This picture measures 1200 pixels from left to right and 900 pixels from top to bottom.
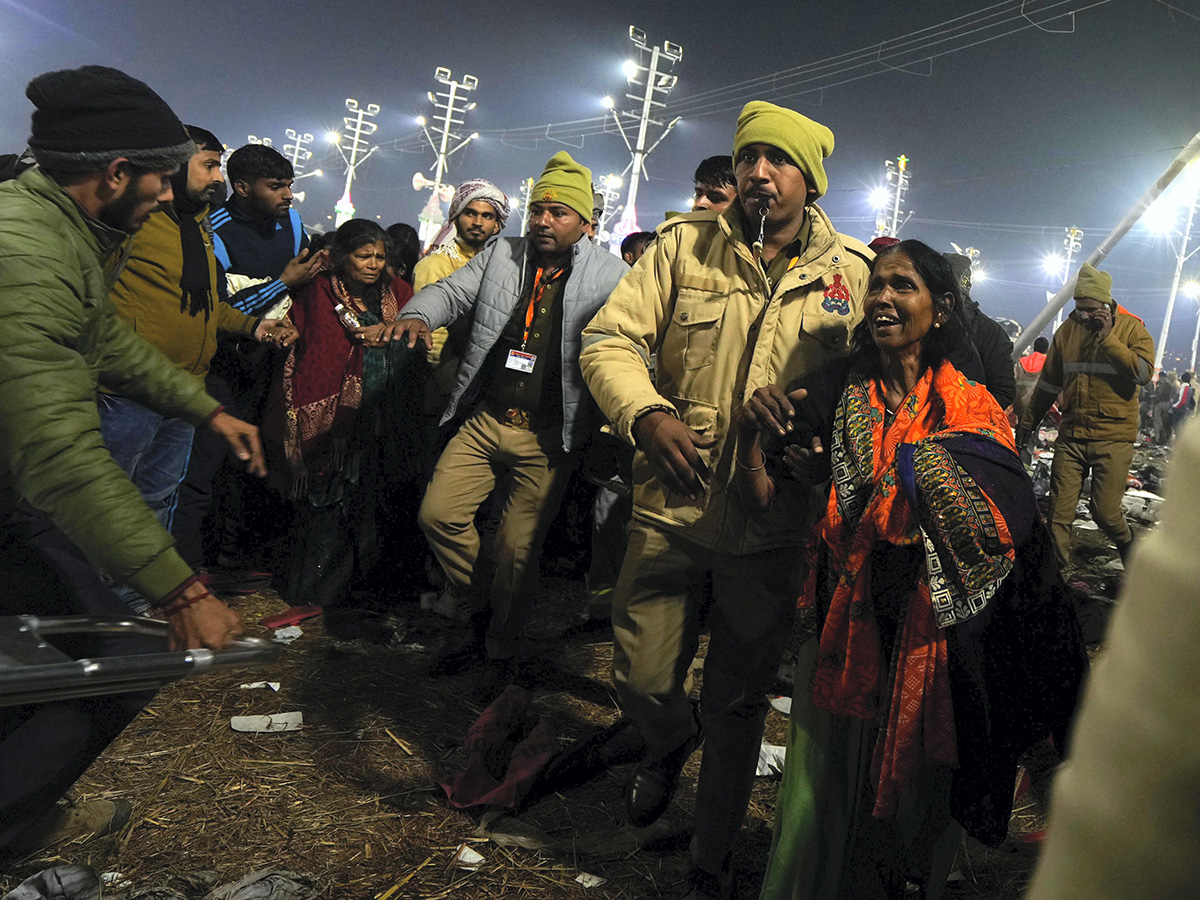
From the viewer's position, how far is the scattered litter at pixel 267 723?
3730 millimetres

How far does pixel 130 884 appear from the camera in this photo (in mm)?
2650

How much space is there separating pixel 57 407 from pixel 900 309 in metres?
2.21

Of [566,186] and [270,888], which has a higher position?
[566,186]

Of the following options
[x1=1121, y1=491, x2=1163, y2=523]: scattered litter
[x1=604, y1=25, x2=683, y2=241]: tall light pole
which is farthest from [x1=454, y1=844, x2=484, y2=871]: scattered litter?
[x1=604, y1=25, x2=683, y2=241]: tall light pole

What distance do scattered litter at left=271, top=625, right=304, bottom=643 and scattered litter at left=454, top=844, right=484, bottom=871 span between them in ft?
7.29

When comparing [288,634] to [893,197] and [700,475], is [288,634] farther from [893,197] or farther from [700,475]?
[893,197]

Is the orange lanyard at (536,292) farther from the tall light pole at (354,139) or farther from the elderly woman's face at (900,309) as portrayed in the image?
the tall light pole at (354,139)

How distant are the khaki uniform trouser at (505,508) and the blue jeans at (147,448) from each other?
1.35 metres

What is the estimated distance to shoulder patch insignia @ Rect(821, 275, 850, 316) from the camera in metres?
2.73

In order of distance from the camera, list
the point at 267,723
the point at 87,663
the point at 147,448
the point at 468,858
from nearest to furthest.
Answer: the point at 87,663
the point at 468,858
the point at 267,723
the point at 147,448

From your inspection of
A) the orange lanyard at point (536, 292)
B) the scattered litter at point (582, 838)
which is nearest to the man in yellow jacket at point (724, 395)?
the scattered litter at point (582, 838)

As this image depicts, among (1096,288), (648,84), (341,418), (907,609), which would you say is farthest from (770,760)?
(648,84)

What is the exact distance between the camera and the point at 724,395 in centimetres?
277

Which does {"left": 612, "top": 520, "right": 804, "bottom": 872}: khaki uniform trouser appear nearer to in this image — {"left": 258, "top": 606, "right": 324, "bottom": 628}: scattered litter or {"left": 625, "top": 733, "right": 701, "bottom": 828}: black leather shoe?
{"left": 625, "top": 733, "right": 701, "bottom": 828}: black leather shoe
